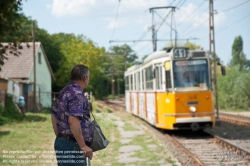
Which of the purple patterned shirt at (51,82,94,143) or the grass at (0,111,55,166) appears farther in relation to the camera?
the grass at (0,111,55,166)

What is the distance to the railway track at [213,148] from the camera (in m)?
9.95

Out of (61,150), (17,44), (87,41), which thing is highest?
(87,41)

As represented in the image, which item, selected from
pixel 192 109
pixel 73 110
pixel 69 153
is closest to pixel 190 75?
pixel 192 109

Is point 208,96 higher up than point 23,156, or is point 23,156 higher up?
point 208,96

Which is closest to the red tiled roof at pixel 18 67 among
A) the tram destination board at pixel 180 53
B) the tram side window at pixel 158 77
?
the tram side window at pixel 158 77

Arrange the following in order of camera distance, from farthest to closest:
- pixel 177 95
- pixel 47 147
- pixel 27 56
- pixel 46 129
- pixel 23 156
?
1. pixel 27 56
2. pixel 46 129
3. pixel 177 95
4. pixel 47 147
5. pixel 23 156

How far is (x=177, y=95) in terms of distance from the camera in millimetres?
14516

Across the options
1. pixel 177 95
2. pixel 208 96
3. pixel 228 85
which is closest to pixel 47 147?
pixel 177 95

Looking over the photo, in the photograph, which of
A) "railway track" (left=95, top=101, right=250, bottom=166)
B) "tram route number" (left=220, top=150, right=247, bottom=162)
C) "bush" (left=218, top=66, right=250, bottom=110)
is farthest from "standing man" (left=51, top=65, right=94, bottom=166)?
"bush" (left=218, top=66, right=250, bottom=110)

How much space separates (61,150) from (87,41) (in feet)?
92.2

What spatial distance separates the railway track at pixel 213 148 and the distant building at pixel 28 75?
15016 mm

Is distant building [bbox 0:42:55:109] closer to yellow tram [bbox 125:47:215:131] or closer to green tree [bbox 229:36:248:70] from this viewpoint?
yellow tram [bbox 125:47:215:131]

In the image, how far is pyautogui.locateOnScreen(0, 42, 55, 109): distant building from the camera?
101 ft

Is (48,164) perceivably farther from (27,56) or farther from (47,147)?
(27,56)
